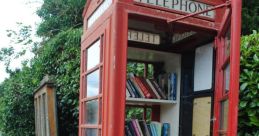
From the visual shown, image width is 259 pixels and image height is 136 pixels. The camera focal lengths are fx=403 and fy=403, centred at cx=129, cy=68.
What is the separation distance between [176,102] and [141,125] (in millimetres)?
427

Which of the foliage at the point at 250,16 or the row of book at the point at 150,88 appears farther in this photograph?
the foliage at the point at 250,16

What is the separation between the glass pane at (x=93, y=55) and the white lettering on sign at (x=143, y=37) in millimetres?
452

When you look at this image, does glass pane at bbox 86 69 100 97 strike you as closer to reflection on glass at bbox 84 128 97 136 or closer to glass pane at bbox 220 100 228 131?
reflection on glass at bbox 84 128 97 136

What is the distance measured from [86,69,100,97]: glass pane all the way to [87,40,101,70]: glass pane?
85 millimetres

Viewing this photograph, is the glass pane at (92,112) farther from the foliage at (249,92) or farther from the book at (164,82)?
the foliage at (249,92)

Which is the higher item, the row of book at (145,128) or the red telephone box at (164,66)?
the red telephone box at (164,66)

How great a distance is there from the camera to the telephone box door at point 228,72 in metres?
2.30

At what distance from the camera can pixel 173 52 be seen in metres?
4.07

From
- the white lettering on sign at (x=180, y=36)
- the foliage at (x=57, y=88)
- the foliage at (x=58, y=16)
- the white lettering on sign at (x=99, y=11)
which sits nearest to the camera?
the white lettering on sign at (x=99, y=11)

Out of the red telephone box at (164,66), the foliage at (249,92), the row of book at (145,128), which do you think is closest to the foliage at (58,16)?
the red telephone box at (164,66)

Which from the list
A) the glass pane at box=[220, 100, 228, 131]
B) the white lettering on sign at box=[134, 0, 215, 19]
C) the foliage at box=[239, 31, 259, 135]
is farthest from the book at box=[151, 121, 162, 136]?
the white lettering on sign at box=[134, 0, 215, 19]

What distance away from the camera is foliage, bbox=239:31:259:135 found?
3.37 meters

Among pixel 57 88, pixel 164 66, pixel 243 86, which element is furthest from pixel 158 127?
pixel 57 88

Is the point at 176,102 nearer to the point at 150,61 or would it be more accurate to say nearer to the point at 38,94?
the point at 150,61
